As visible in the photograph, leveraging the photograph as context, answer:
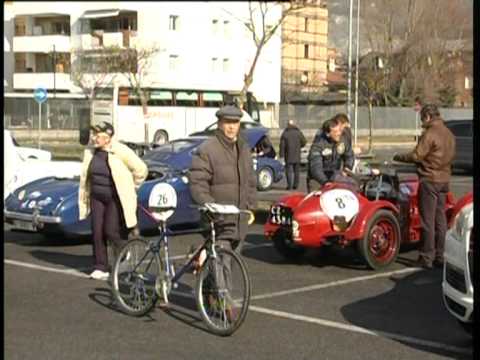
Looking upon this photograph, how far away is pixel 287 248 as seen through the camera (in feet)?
33.9

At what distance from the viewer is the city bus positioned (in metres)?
45.4

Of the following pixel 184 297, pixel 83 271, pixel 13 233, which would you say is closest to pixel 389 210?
pixel 184 297

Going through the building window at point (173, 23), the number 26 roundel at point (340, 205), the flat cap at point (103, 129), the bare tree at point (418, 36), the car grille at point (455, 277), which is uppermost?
the bare tree at point (418, 36)

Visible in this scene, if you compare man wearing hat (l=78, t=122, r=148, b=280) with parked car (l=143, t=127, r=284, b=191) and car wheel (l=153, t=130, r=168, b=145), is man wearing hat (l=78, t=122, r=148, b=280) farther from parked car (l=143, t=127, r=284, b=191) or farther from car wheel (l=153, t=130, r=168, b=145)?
car wheel (l=153, t=130, r=168, b=145)

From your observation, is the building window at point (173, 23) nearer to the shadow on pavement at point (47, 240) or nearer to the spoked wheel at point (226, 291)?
the spoked wheel at point (226, 291)

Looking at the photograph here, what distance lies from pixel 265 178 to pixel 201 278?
14.5 meters

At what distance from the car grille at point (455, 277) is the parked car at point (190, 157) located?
6582 millimetres

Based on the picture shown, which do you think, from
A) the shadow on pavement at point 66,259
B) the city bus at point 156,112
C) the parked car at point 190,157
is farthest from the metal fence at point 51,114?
the shadow on pavement at point 66,259

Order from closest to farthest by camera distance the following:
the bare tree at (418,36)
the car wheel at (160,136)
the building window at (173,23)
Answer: the building window at (173,23)
the bare tree at (418,36)
the car wheel at (160,136)

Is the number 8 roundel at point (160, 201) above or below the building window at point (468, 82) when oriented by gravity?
below

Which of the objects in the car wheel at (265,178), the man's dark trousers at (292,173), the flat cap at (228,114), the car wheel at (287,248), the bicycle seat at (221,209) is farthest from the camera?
the car wheel at (265,178)

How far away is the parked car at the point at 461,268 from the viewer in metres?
5.77

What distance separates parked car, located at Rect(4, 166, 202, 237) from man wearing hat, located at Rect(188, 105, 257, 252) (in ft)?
13.2

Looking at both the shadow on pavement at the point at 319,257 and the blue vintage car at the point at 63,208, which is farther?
the blue vintage car at the point at 63,208
